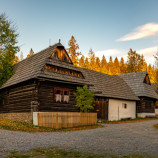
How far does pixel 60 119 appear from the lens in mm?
16672

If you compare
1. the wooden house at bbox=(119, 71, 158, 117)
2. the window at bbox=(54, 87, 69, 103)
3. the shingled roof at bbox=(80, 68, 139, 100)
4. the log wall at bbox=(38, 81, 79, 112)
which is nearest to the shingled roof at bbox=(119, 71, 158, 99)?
the wooden house at bbox=(119, 71, 158, 117)

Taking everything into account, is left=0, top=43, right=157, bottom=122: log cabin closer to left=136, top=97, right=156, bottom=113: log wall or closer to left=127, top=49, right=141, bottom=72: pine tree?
left=136, top=97, right=156, bottom=113: log wall

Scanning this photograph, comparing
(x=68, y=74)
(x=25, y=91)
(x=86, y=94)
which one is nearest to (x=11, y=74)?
(x=25, y=91)

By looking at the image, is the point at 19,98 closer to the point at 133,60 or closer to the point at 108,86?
the point at 108,86

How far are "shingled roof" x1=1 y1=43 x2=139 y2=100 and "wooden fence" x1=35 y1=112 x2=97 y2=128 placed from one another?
142 inches

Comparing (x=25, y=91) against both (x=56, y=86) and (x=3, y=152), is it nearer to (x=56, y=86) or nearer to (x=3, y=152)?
(x=56, y=86)

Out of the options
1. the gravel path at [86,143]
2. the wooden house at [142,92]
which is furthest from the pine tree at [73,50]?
the gravel path at [86,143]

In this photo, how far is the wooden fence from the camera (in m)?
16.1

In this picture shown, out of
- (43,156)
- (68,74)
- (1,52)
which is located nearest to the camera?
(43,156)

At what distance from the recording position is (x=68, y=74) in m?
21.3

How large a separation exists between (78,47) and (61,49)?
25.4 metres

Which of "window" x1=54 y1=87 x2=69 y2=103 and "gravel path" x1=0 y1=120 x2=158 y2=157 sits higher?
"window" x1=54 y1=87 x2=69 y2=103

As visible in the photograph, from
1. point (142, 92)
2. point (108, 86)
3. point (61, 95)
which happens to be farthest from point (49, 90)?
point (142, 92)

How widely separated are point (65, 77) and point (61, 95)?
5.97ft
